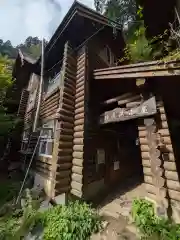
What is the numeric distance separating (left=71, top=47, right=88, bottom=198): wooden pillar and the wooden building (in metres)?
0.04

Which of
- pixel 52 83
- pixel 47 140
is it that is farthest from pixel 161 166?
pixel 52 83

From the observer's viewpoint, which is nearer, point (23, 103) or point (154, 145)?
point (154, 145)

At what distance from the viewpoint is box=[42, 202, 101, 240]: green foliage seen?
4961 mm

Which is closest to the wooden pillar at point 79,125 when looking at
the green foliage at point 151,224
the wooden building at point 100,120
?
the wooden building at point 100,120

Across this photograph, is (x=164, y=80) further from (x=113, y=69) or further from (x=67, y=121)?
(x=67, y=121)

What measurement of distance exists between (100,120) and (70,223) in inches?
163

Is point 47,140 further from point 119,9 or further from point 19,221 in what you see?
point 119,9

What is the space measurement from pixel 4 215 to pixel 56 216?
8.08 feet

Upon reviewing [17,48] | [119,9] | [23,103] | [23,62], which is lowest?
[23,103]

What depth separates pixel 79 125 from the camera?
7234mm

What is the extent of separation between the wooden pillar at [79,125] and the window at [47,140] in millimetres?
1445

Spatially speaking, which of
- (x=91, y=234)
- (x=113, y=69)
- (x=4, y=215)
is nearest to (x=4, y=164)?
(x=4, y=215)

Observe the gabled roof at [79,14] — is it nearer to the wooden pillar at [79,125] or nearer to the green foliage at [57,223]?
the wooden pillar at [79,125]

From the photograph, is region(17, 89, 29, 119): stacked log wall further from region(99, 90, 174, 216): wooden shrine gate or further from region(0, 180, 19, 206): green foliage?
region(99, 90, 174, 216): wooden shrine gate
